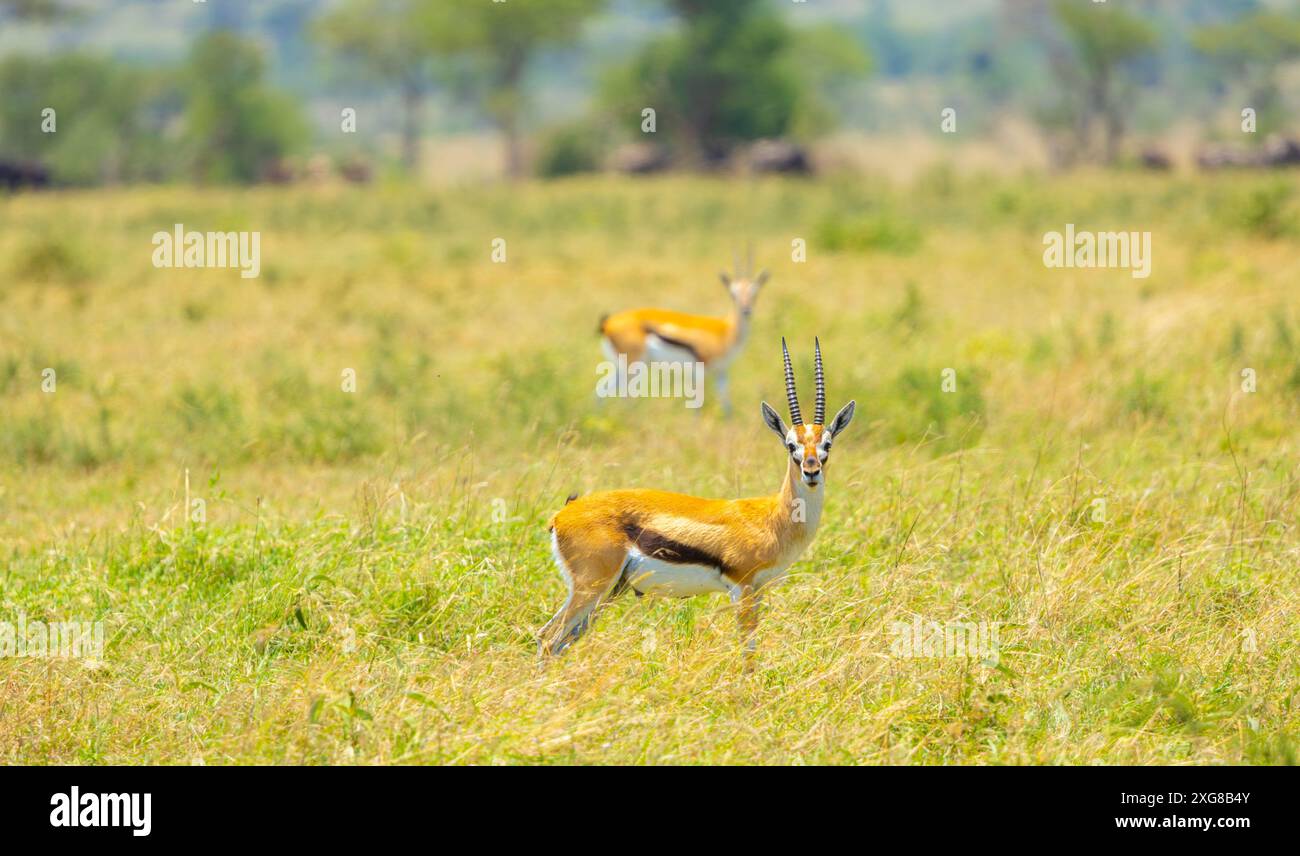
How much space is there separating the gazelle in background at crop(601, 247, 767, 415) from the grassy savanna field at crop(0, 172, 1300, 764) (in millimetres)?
364

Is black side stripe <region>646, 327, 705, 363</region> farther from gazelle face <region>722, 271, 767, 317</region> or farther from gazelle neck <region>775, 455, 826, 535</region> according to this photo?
gazelle neck <region>775, 455, 826, 535</region>

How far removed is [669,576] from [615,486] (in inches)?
89.4

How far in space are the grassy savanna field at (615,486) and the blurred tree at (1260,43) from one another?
153ft

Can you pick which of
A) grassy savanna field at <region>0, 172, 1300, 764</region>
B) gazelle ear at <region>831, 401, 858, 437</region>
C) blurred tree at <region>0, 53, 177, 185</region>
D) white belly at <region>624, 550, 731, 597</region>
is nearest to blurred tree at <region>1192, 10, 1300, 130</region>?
blurred tree at <region>0, 53, 177, 185</region>

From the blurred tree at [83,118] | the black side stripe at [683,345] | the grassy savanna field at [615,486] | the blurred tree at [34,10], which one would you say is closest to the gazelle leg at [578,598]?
the grassy savanna field at [615,486]

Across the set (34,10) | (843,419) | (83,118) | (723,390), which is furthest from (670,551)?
(83,118)

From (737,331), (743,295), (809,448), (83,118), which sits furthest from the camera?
(83,118)

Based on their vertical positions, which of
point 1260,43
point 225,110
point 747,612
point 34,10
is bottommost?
point 747,612

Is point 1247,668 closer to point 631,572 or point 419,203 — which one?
point 631,572

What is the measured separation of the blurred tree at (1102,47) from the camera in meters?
51.1

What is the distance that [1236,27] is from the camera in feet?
191

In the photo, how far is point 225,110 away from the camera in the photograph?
46.3 m

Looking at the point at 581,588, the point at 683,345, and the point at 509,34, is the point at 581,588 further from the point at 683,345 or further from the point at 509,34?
the point at 509,34

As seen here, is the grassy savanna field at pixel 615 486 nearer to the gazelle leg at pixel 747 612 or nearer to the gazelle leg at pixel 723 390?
the gazelle leg at pixel 747 612
